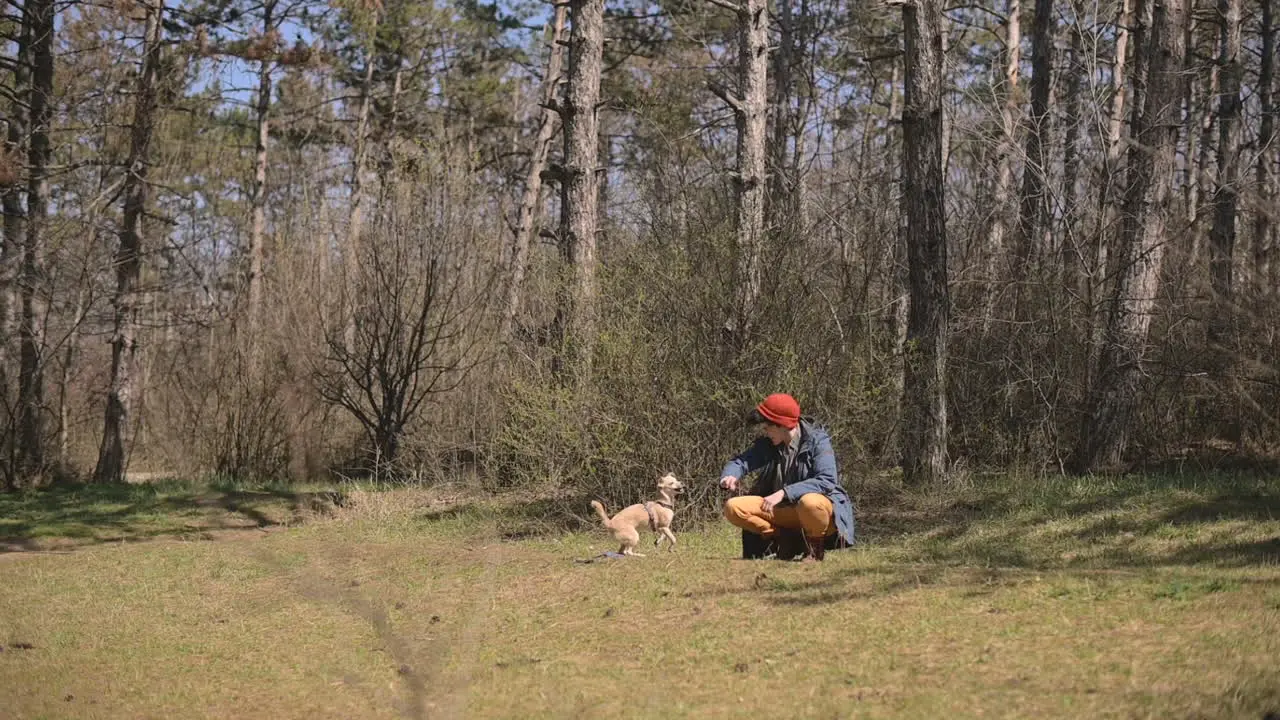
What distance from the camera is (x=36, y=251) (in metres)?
19.7

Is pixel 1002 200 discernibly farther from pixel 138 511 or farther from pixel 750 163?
pixel 138 511

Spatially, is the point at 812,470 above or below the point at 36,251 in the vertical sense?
below

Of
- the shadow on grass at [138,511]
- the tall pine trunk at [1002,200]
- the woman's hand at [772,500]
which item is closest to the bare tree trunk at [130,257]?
the shadow on grass at [138,511]

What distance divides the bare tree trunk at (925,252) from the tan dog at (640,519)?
14.4 ft

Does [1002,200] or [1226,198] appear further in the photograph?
[1002,200]

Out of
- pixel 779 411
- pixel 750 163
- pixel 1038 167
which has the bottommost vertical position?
pixel 779 411

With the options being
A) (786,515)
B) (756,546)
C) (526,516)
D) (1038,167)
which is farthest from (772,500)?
(1038,167)

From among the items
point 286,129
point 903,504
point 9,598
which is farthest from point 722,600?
point 286,129

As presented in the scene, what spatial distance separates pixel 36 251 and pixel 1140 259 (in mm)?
16849

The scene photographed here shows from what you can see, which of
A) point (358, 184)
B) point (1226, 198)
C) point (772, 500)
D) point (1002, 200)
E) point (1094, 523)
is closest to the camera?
point (772, 500)

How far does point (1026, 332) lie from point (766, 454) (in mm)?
8186

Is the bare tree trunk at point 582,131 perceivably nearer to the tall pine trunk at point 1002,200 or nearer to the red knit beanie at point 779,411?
the tall pine trunk at point 1002,200

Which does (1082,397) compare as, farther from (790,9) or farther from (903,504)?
(790,9)

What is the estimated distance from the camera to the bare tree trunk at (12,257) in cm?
1944
